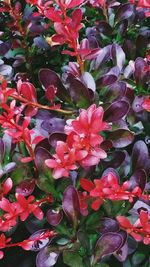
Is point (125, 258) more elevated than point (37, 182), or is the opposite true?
point (37, 182)

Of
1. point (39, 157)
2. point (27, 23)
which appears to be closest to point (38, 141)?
point (39, 157)

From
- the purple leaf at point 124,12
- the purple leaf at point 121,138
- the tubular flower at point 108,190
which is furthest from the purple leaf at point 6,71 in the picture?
A: the tubular flower at point 108,190

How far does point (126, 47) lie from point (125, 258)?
0.72 m

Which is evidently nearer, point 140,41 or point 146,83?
point 146,83

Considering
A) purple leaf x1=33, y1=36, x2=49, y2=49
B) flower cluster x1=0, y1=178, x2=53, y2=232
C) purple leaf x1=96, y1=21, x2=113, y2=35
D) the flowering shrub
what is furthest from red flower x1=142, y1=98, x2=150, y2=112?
purple leaf x1=33, y1=36, x2=49, y2=49

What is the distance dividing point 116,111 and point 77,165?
172 millimetres

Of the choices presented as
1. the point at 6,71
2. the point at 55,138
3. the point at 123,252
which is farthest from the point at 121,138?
the point at 6,71

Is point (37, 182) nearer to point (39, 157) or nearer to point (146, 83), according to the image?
point (39, 157)

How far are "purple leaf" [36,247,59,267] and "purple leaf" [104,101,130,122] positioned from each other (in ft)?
1.16

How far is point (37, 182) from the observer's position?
112cm

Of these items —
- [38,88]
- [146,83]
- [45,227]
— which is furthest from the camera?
[38,88]

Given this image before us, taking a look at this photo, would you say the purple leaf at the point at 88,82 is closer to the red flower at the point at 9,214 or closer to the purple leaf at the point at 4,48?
the red flower at the point at 9,214

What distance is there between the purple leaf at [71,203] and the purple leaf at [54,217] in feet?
0.08

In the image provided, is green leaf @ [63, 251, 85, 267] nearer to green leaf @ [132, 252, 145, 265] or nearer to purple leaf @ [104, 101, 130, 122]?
green leaf @ [132, 252, 145, 265]
